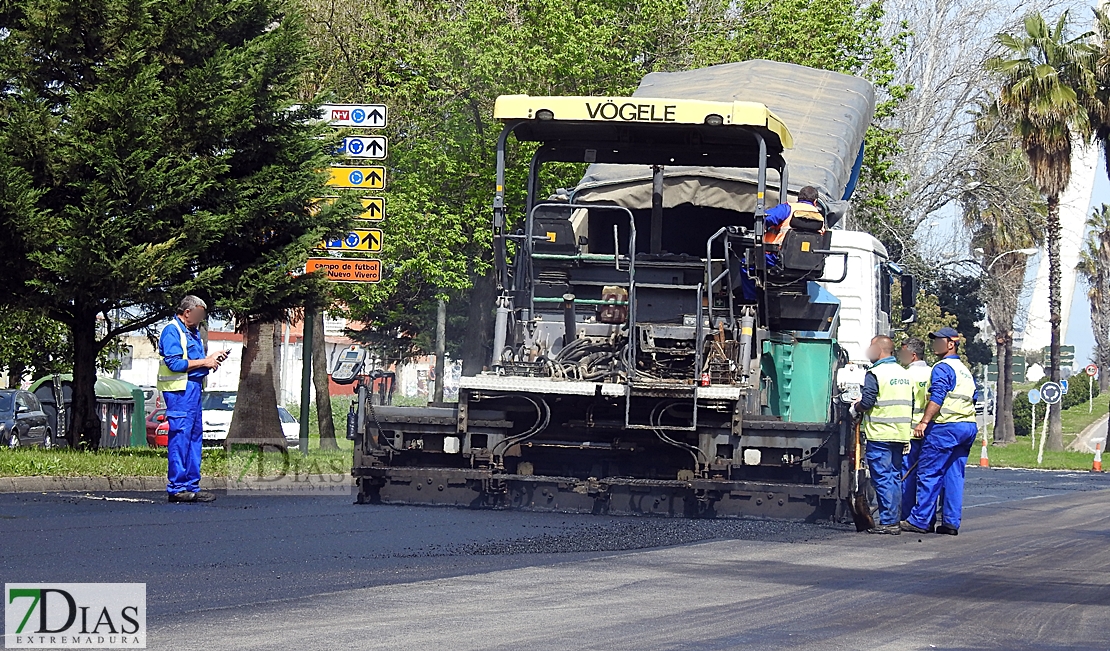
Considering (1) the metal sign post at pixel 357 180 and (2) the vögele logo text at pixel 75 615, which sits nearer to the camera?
(2) the vögele logo text at pixel 75 615

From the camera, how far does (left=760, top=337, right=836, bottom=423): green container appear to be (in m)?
14.1

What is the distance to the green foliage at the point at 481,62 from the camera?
97.5 feet

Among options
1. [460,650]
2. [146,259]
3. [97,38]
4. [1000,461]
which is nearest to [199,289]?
[146,259]

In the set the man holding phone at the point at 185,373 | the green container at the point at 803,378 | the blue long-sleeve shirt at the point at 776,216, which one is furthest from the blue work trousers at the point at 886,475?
the man holding phone at the point at 185,373

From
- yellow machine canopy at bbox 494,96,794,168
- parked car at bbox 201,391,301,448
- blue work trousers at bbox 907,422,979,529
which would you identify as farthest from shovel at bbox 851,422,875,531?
parked car at bbox 201,391,301,448

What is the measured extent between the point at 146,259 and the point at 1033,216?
106 feet

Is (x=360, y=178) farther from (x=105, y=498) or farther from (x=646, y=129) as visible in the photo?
(x=105, y=498)

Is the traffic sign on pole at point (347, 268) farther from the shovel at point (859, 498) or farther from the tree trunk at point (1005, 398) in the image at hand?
the tree trunk at point (1005, 398)

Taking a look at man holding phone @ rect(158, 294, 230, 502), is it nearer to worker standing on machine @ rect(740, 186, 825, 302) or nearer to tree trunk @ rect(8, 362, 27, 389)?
worker standing on machine @ rect(740, 186, 825, 302)

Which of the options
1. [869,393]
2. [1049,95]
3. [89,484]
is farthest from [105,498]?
[1049,95]

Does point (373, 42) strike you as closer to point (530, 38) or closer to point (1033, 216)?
point (530, 38)

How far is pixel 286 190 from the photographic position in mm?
19625

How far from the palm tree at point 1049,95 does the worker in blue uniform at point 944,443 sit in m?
29.5

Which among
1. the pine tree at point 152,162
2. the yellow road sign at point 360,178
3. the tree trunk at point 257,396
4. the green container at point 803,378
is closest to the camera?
the green container at point 803,378
